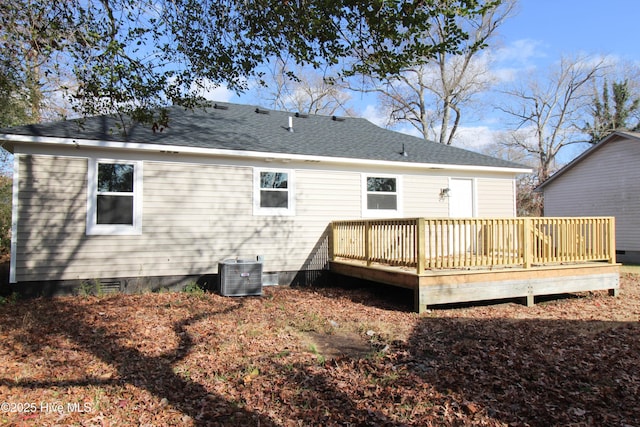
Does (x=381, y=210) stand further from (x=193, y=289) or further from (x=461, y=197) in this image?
(x=193, y=289)

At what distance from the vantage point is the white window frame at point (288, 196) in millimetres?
9633

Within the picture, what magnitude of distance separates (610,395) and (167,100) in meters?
6.32

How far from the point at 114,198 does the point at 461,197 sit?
824 cm

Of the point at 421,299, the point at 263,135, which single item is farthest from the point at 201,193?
the point at 421,299

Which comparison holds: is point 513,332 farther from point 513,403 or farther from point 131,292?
point 131,292

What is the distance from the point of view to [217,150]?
29.7 ft

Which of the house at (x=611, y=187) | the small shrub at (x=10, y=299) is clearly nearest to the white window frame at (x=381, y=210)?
the small shrub at (x=10, y=299)

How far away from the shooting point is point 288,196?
9.92 meters

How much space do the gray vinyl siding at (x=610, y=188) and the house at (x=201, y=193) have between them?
7147 millimetres

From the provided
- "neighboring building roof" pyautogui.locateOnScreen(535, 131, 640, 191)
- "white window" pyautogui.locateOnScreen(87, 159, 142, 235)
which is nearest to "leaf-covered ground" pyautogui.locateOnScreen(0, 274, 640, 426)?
"white window" pyautogui.locateOnScreen(87, 159, 142, 235)

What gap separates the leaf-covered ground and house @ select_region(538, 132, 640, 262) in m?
10.7

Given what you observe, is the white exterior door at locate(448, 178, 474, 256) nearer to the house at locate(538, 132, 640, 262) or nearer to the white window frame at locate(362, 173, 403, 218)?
the white window frame at locate(362, 173, 403, 218)

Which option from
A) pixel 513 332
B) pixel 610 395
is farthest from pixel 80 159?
pixel 610 395

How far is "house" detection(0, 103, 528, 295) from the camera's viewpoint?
804 centimetres
